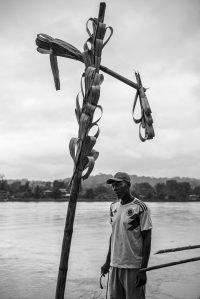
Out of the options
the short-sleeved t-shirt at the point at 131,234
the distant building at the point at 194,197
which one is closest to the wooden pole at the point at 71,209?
the short-sleeved t-shirt at the point at 131,234

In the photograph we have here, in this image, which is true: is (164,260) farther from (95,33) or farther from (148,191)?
(148,191)

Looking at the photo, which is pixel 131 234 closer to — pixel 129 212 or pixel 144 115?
pixel 129 212

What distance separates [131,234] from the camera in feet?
10.9

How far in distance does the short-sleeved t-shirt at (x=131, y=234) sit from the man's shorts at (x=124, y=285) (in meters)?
0.07

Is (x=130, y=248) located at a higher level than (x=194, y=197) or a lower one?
lower

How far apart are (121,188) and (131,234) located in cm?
42

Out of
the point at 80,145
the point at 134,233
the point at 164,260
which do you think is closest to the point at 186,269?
the point at 164,260

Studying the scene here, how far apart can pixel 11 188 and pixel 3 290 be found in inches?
5631

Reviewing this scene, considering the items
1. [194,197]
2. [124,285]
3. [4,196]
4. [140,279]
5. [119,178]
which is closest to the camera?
[140,279]

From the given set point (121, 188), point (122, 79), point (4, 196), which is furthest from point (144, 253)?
point (4, 196)

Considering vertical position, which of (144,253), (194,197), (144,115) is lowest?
(144,253)

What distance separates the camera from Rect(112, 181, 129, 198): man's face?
3453 mm

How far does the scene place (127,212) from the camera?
3350mm

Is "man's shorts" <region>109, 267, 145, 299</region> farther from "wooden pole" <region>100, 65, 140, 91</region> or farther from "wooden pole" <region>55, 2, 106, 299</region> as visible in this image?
"wooden pole" <region>100, 65, 140, 91</region>
